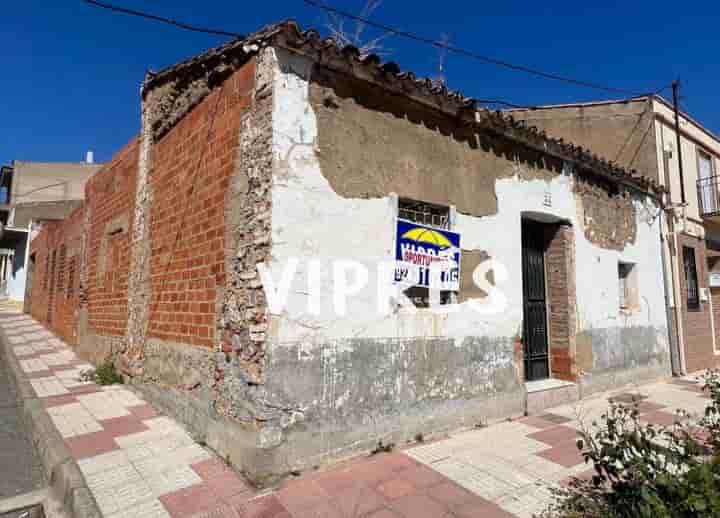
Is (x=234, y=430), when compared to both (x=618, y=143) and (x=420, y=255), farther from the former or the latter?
(x=618, y=143)

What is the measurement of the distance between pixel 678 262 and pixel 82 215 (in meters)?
12.8

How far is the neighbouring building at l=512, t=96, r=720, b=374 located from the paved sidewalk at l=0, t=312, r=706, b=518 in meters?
4.62

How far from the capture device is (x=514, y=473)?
3.45 meters

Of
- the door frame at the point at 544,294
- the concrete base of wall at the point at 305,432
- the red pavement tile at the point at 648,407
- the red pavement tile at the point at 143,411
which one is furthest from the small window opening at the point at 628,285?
the red pavement tile at the point at 143,411

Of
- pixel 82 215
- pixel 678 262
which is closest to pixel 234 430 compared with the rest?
pixel 82 215

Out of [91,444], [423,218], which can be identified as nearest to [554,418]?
[423,218]

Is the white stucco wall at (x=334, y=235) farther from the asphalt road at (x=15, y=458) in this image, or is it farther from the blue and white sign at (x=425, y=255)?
the asphalt road at (x=15, y=458)

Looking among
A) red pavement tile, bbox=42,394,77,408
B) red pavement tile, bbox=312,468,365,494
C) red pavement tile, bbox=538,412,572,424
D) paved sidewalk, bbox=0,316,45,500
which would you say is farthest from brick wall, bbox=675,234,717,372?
red pavement tile, bbox=42,394,77,408

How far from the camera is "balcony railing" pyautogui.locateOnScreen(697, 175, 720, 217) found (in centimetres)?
982

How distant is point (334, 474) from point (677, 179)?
10.00 metres

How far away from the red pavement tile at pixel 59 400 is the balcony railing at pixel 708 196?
12728 mm

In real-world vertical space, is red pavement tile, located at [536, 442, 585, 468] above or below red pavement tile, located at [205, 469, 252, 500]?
below

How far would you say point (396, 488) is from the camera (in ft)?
10.3

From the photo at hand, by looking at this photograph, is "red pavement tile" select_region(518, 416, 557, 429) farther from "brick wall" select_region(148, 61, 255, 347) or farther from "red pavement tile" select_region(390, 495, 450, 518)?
"brick wall" select_region(148, 61, 255, 347)
